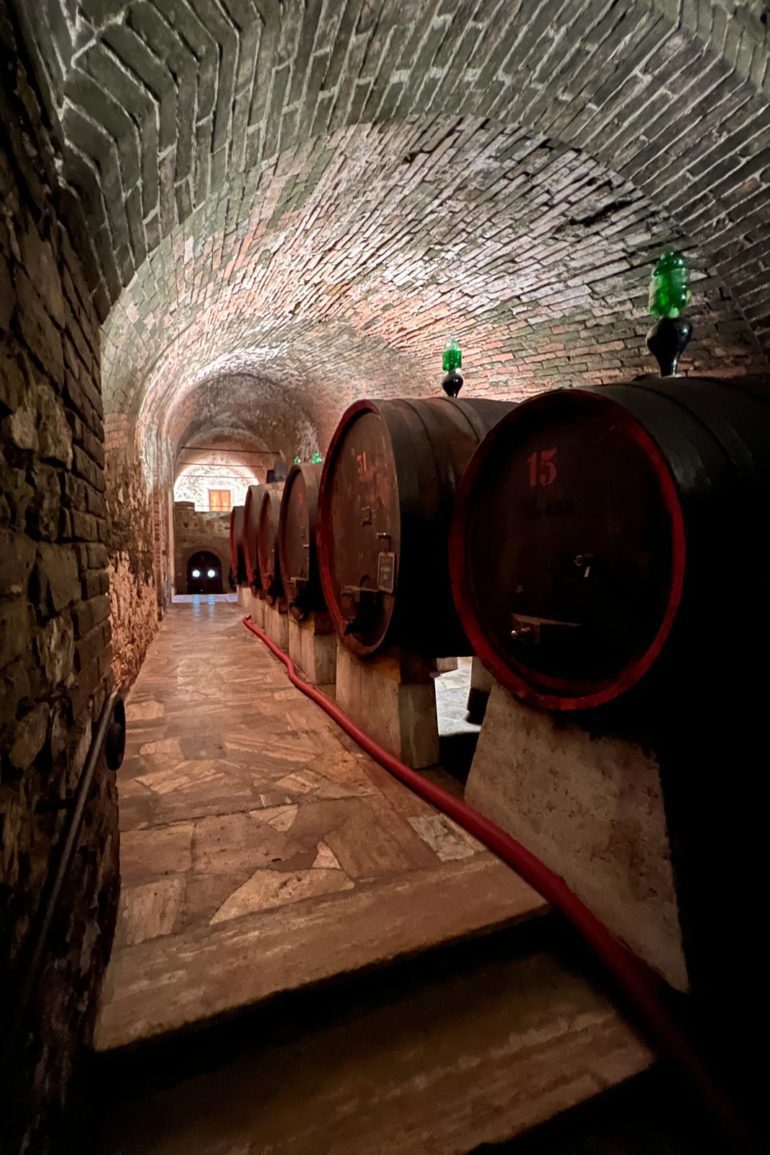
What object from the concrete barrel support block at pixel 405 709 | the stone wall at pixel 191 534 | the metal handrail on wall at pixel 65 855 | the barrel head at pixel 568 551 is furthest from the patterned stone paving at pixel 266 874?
the stone wall at pixel 191 534

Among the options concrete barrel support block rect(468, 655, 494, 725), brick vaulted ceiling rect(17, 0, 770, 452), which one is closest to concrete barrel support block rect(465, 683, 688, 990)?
concrete barrel support block rect(468, 655, 494, 725)

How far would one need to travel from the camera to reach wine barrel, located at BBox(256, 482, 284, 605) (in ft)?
17.6

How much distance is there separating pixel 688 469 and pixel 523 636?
0.76 metres

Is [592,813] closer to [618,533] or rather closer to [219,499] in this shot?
[618,533]

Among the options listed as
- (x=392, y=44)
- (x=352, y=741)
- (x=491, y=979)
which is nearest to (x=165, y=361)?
(x=392, y=44)

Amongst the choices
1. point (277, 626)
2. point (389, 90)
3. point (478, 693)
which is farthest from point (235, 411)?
point (478, 693)

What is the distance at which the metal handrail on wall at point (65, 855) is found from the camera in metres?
0.78

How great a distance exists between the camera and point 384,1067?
1.31 meters

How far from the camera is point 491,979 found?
1.56 m

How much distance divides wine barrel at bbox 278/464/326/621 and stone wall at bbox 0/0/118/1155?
258 centimetres

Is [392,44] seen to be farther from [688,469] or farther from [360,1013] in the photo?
[360,1013]

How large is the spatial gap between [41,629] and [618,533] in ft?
5.15

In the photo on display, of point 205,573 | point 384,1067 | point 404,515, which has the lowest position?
point 384,1067

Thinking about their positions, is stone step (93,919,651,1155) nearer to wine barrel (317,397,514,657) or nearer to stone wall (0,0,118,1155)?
stone wall (0,0,118,1155)
